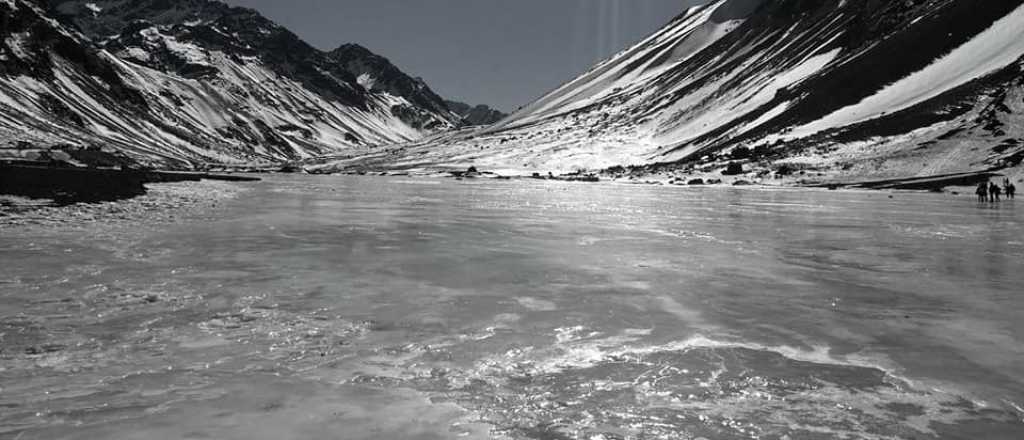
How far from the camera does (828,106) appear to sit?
360 feet

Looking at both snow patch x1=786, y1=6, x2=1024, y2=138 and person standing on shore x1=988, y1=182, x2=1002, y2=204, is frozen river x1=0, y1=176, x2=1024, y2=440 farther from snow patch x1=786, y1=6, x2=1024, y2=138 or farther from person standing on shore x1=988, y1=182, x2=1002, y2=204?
snow patch x1=786, y1=6, x2=1024, y2=138

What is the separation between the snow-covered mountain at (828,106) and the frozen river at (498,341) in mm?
63161

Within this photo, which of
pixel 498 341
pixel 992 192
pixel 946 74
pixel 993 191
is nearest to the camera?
→ pixel 498 341

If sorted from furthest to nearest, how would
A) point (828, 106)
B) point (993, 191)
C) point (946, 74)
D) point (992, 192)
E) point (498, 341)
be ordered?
point (828, 106)
point (946, 74)
point (993, 191)
point (992, 192)
point (498, 341)

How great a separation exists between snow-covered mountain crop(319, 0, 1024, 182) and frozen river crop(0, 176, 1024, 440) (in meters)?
63.2

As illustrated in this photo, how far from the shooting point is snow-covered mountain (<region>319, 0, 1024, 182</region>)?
7712 centimetres

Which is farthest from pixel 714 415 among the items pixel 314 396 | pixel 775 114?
pixel 775 114

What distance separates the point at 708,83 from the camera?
168 meters

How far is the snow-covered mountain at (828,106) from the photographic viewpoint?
77.1m

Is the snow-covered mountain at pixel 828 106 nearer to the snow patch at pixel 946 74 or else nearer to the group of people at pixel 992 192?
the snow patch at pixel 946 74

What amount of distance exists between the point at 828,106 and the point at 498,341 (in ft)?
380

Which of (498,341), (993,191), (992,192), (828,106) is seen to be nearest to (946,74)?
(828,106)

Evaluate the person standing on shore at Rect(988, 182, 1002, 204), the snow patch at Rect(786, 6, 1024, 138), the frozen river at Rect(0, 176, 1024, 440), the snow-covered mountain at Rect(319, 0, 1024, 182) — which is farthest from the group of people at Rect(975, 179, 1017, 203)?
the snow patch at Rect(786, 6, 1024, 138)

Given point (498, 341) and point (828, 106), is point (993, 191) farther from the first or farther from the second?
point (828, 106)
